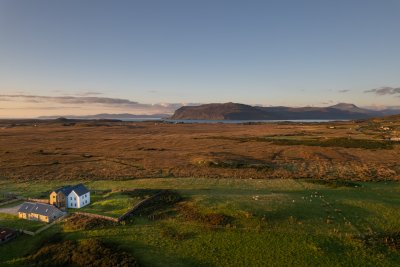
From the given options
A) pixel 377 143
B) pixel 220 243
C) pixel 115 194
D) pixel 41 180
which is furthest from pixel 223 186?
pixel 377 143

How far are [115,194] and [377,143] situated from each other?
333ft

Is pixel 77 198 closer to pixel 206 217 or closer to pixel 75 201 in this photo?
pixel 75 201

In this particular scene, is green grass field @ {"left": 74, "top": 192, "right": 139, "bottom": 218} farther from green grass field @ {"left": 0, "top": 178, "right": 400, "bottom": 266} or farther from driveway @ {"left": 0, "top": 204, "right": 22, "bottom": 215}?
driveway @ {"left": 0, "top": 204, "right": 22, "bottom": 215}

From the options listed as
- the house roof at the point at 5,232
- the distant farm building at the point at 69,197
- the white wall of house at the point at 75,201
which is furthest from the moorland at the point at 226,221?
the distant farm building at the point at 69,197

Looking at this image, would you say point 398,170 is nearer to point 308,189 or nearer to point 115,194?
point 308,189

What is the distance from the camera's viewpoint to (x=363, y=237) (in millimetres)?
33625

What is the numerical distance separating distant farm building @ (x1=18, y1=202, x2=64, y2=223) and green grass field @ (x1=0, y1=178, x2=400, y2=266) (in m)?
3.30

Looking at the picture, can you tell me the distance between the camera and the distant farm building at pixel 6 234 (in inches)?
1419

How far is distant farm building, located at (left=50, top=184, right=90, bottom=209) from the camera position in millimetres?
45125

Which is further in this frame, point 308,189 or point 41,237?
point 308,189

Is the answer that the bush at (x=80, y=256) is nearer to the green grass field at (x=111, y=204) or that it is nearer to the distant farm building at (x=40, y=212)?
the green grass field at (x=111, y=204)

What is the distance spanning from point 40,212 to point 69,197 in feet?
15.7

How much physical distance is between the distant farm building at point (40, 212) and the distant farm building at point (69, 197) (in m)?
2.67

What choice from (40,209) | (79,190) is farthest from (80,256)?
(79,190)
